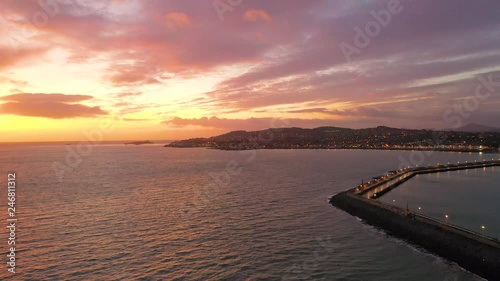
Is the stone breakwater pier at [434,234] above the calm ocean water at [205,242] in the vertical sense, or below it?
above

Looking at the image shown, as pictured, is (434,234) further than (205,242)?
No

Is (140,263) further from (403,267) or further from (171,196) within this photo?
(171,196)

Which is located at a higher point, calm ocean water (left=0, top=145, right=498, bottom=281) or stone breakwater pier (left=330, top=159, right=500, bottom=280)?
stone breakwater pier (left=330, top=159, right=500, bottom=280)

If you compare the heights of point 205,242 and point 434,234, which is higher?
point 434,234

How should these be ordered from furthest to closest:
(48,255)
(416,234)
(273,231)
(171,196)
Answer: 1. (171,196)
2. (273,231)
3. (416,234)
4. (48,255)

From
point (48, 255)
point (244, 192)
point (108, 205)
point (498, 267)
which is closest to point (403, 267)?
point (498, 267)

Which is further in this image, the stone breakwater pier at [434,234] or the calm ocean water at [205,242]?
the calm ocean water at [205,242]

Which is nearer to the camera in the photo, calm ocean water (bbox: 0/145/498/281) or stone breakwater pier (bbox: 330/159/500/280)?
stone breakwater pier (bbox: 330/159/500/280)

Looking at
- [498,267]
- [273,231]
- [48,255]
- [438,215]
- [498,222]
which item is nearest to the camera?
[498,267]
